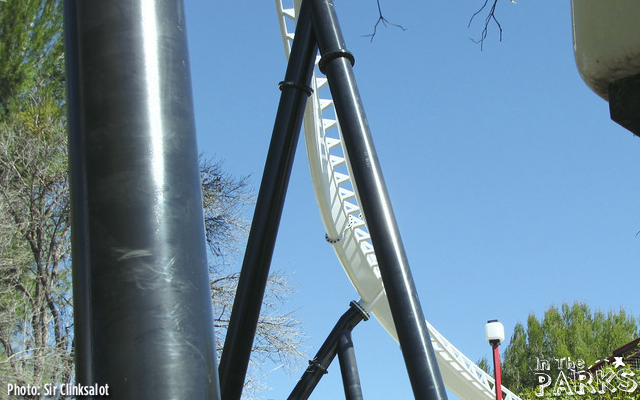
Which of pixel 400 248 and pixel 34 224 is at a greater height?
pixel 34 224

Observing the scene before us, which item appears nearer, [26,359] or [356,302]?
[356,302]

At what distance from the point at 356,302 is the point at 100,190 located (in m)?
8.45

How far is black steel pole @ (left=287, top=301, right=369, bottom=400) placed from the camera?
27.9ft

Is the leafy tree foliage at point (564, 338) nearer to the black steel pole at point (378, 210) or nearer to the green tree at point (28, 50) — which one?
the green tree at point (28, 50)

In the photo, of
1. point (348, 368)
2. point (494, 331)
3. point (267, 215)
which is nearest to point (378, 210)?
point (267, 215)

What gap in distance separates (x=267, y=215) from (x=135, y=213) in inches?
110

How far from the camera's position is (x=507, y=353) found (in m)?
29.7

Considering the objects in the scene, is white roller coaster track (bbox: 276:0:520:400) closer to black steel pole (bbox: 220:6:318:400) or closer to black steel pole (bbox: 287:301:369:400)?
black steel pole (bbox: 287:301:369:400)

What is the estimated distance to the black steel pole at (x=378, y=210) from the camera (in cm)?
292

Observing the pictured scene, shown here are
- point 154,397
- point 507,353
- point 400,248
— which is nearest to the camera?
point 154,397

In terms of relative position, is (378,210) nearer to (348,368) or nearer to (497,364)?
(348,368)

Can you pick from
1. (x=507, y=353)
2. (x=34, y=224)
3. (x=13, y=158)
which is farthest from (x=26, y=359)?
(x=507, y=353)

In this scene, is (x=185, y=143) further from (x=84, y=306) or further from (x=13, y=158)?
(x=13, y=158)

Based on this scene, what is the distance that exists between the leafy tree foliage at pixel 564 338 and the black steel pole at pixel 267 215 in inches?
1004
